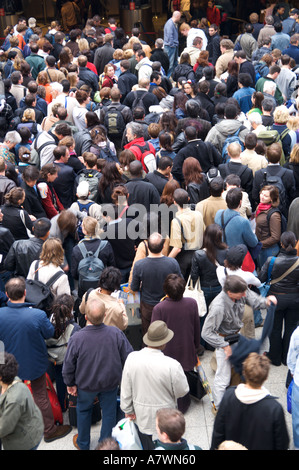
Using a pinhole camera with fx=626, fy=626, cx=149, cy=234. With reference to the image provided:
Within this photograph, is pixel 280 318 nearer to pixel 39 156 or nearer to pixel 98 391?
pixel 98 391

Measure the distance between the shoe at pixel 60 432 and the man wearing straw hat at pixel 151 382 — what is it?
1.02 meters

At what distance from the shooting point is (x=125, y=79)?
11609 millimetres

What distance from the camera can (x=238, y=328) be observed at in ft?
18.3

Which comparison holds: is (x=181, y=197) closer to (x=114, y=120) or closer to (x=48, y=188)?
(x=48, y=188)

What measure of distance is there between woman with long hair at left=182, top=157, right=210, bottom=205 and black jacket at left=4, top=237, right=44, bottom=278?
204cm

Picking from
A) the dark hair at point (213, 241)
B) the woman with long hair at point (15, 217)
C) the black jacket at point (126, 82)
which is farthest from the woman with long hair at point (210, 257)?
the black jacket at point (126, 82)

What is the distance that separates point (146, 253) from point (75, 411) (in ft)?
5.71

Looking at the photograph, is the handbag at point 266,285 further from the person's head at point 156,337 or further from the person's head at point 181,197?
the person's head at point 156,337

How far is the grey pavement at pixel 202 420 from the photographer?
5.57 meters

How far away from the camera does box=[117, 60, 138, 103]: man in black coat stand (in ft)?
37.9

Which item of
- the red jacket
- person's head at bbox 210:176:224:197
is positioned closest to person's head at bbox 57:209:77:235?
person's head at bbox 210:176:224:197

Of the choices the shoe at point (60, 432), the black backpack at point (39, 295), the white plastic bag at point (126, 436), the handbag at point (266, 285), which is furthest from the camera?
the handbag at point (266, 285)

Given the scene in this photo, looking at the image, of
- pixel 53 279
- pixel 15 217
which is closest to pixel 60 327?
pixel 53 279

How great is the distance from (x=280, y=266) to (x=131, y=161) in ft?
9.30
